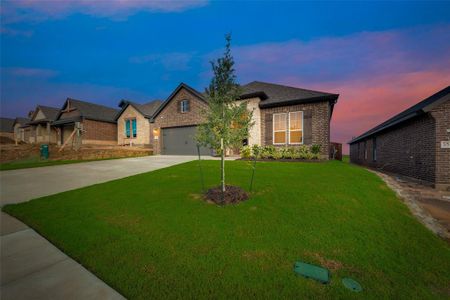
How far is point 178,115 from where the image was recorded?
1881 centimetres

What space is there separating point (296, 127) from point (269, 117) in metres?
2.28

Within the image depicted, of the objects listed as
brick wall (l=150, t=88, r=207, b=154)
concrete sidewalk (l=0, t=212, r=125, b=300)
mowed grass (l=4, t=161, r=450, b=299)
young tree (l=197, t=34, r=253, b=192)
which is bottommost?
concrete sidewalk (l=0, t=212, r=125, b=300)

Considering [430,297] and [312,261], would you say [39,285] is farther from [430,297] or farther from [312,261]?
[430,297]

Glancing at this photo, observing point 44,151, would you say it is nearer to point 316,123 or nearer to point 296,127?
point 296,127

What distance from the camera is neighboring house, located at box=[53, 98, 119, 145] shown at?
24.5 meters

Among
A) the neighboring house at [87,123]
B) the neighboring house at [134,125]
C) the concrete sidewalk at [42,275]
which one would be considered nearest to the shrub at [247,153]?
the concrete sidewalk at [42,275]

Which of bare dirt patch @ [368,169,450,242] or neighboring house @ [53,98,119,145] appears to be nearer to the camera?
bare dirt patch @ [368,169,450,242]

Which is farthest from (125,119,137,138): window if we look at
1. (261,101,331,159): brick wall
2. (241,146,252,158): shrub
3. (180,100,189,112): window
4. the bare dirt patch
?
the bare dirt patch

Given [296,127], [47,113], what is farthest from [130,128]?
[296,127]

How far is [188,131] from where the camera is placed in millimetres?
18500

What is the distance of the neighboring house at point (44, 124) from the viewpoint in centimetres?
2903

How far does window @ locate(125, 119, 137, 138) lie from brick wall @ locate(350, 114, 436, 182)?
26.2m

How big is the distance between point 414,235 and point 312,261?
2.34 meters

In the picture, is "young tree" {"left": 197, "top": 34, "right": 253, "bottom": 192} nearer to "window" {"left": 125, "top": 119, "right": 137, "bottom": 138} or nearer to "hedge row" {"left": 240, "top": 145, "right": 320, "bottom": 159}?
"hedge row" {"left": 240, "top": 145, "right": 320, "bottom": 159}
